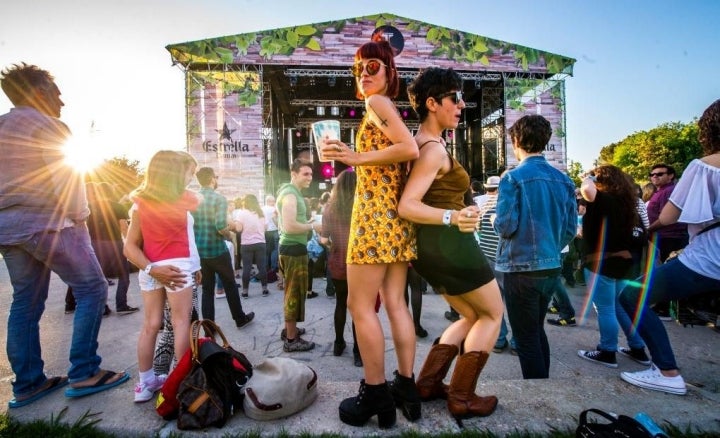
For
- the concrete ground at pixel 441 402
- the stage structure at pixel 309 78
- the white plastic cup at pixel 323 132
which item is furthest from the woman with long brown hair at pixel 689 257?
the stage structure at pixel 309 78

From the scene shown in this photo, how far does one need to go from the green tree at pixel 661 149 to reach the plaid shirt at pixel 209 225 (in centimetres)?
4344

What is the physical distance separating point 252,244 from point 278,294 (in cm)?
104

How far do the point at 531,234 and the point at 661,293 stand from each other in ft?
2.78

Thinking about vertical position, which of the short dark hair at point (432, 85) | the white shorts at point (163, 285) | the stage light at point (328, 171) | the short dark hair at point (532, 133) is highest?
the stage light at point (328, 171)

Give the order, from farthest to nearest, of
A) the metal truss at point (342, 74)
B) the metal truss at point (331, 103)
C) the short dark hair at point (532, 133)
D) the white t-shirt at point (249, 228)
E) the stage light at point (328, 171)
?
the stage light at point (328, 171) → the metal truss at point (331, 103) → the metal truss at point (342, 74) → the white t-shirt at point (249, 228) → the short dark hair at point (532, 133)

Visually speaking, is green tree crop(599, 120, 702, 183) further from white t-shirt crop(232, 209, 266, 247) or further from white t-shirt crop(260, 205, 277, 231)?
white t-shirt crop(232, 209, 266, 247)

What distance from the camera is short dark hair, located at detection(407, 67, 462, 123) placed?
2.07 m

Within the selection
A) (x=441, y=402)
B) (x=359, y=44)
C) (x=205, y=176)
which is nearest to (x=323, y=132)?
(x=441, y=402)

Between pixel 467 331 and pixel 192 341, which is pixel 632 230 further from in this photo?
pixel 192 341

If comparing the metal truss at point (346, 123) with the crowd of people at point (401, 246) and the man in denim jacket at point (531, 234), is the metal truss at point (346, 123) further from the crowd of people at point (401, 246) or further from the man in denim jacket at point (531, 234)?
the man in denim jacket at point (531, 234)

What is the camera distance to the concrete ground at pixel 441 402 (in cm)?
210

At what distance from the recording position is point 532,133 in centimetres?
265

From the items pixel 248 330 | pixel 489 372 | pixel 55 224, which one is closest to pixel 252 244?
pixel 248 330

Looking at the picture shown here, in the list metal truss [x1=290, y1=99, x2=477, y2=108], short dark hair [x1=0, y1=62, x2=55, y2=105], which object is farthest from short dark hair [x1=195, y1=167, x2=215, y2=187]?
metal truss [x1=290, y1=99, x2=477, y2=108]
